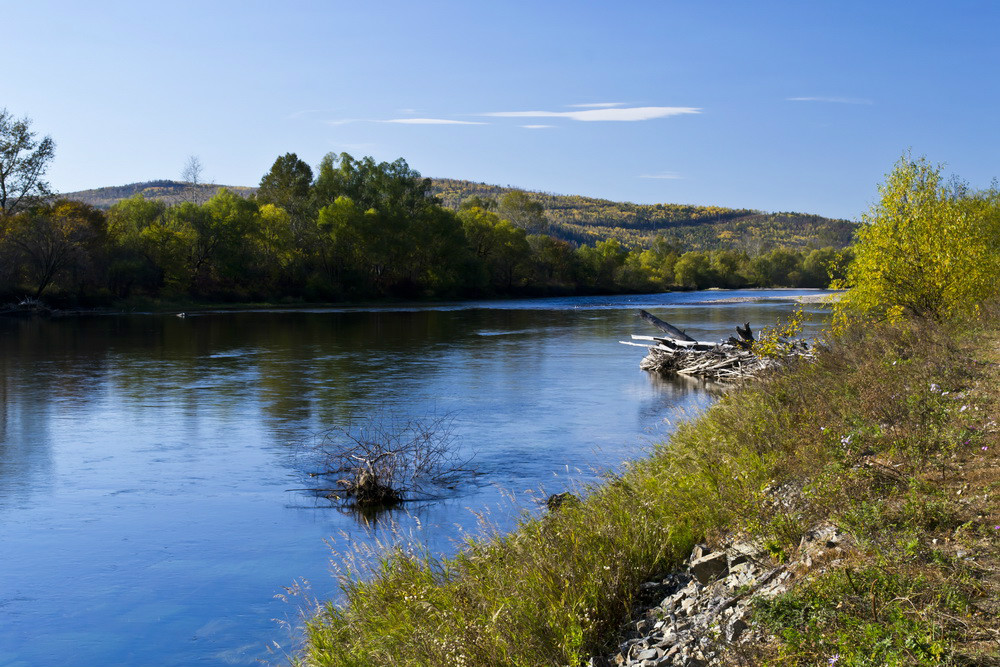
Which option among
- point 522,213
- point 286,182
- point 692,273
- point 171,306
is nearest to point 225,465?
point 171,306

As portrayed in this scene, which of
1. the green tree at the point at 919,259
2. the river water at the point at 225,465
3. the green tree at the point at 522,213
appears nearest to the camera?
the river water at the point at 225,465

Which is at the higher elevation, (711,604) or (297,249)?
(297,249)

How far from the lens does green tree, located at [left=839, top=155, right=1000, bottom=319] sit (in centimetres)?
1781

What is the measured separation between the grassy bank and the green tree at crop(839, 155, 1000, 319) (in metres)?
9.13

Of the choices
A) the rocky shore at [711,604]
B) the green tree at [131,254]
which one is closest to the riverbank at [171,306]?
the green tree at [131,254]

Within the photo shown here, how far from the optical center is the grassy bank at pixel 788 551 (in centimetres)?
445

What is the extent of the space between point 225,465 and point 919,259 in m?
15.1

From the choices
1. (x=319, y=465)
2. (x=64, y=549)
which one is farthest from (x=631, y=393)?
(x=64, y=549)

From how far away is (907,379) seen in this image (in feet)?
30.6

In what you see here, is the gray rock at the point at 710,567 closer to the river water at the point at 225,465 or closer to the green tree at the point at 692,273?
the river water at the point at 225,465

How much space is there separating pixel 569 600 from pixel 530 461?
26.1ft

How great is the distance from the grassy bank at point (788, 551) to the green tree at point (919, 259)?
9.13 metres

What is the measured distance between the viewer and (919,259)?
18375 millimetres

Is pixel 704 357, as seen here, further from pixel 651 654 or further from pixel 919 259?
pixel 651 654
